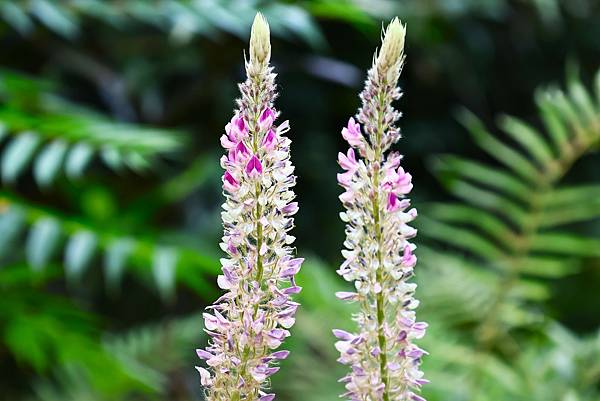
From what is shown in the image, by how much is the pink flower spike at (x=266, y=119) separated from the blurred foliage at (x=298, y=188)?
0.55 meters

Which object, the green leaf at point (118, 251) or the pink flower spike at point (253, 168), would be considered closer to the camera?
the pink flower spike at point (253, 168)

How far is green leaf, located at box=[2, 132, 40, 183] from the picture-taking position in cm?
86

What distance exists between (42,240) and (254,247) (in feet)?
2.22

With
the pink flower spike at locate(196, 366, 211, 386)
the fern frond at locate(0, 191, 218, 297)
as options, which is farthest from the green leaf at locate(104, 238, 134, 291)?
the pink flower spike at locate(196, 366, 211, 386)

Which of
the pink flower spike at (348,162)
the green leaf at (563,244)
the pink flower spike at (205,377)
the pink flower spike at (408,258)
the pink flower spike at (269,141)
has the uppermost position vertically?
the green leaf at (563,244)

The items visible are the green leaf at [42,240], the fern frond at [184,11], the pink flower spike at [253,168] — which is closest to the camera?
the pink flower spike at [253,168]

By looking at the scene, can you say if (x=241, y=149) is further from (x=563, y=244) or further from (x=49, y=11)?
(x=49, y=11)

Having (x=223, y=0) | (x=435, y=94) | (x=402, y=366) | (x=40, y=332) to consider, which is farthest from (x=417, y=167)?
(x=402, y=366)

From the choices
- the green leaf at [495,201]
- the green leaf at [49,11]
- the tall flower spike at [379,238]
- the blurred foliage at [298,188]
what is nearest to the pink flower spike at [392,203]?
the tall flower spike at [379,238]

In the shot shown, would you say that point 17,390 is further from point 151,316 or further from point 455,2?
point 455,2

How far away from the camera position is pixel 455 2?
1.67 m

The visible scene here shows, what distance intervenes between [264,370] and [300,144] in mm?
1732

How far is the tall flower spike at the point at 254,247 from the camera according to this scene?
0.26 metres

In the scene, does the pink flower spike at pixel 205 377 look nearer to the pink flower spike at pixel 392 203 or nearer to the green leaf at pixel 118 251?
the pink flower spike at pixel 392 203
